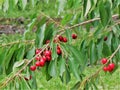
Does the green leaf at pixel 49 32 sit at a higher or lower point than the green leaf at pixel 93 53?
higher

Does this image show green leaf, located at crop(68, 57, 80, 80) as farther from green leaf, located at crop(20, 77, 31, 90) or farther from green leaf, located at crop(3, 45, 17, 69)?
green leaf, located at crop(3, 45, 17, 69)

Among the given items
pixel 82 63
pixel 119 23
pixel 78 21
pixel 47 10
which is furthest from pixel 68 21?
pixel 47 10

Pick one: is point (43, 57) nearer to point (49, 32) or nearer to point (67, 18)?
point (49, 32)

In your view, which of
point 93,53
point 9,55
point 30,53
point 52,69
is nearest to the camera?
point 52,69

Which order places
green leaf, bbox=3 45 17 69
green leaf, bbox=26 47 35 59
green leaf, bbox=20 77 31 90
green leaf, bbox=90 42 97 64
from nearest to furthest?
green leaf, bbox=20 77 31 90, green leaf, bbox=26 47 35 59, green leaf, bbox=3 45 17 69, green leaf, bbox=90 42 97 64

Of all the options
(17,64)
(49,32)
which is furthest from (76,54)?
(17,64)

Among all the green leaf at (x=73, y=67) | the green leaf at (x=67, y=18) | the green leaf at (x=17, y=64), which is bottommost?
the green leaf at (x=73, y=67)

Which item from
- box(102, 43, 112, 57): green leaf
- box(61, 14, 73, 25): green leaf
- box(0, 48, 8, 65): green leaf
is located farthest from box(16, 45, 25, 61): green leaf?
box(102, 43, 112, 57): green leaf

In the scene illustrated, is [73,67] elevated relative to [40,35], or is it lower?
lower

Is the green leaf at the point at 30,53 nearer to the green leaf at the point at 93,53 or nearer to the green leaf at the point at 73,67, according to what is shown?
the green leaf at the point at 73,67

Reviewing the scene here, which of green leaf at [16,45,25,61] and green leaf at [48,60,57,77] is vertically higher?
green leaf at [16,45,25,61]

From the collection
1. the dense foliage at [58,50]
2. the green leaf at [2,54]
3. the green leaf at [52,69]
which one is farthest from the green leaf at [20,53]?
the green leaf at [52,69]

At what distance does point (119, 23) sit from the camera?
Result: 10.1ft

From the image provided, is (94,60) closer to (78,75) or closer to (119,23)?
(119,23)
